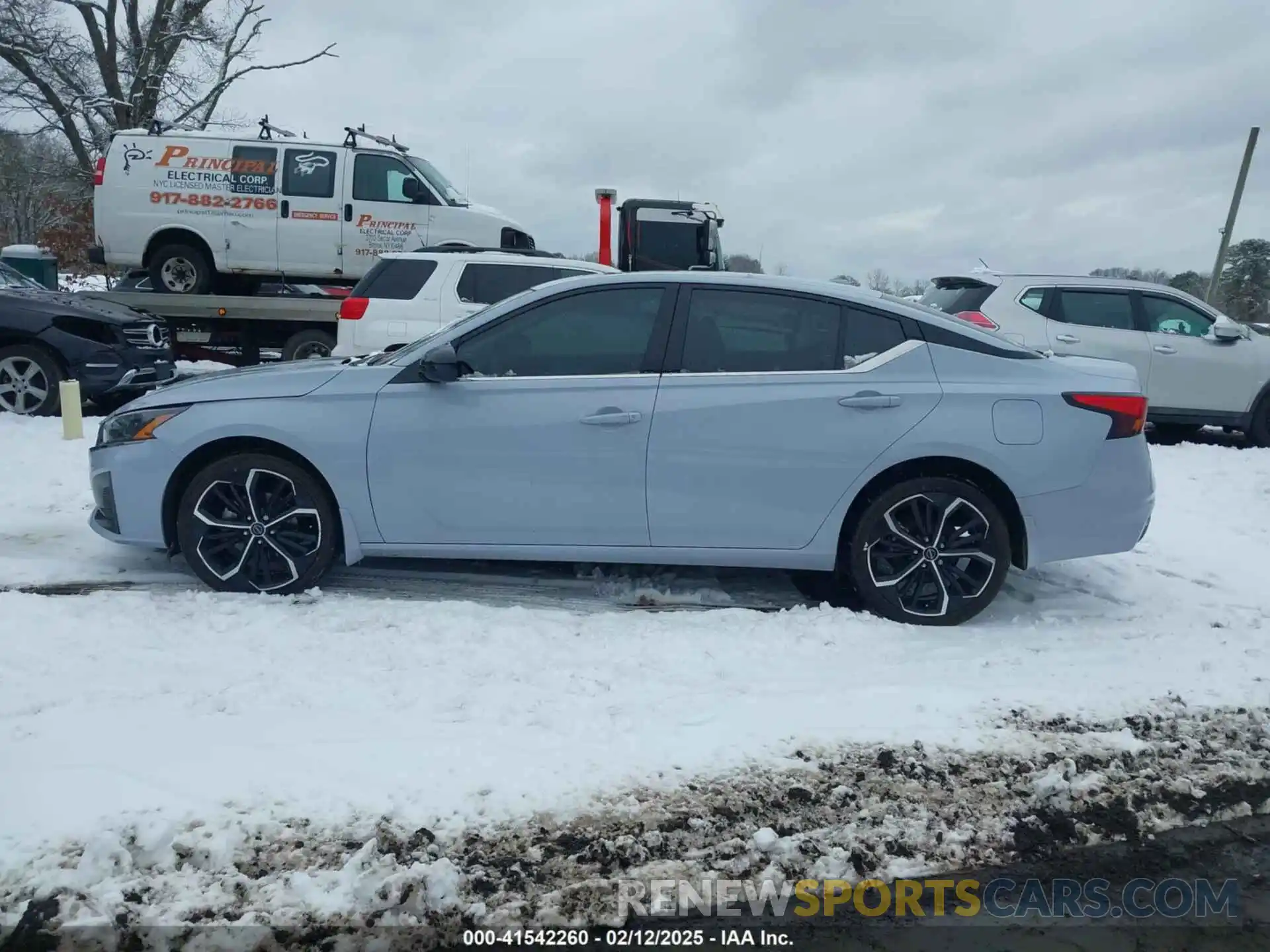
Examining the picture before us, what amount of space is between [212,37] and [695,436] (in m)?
26.0

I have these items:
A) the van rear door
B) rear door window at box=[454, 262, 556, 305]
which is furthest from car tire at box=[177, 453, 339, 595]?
the van rear door

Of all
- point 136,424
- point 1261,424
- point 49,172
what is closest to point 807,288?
point 136,424

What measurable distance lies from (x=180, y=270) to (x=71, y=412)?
182 inches

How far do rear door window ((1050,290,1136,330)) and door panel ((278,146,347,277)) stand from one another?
28.2 feet

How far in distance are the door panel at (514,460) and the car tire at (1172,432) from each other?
865 cm

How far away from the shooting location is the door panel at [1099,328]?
10609 mm

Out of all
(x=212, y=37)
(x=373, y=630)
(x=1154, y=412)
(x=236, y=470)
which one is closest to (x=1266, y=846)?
(x=373, y=630)

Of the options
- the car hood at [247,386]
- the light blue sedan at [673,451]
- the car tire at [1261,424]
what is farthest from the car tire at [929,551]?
the car tire at [1261,424]

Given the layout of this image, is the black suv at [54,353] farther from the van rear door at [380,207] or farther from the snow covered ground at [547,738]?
the snow covered ground at [547,738]

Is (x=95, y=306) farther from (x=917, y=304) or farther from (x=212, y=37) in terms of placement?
(x=212, y=37)

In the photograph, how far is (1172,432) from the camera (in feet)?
39.7

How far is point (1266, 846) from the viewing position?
125 inches

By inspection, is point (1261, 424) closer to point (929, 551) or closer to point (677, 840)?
point (929, 551)

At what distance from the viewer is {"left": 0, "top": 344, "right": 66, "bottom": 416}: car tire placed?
9461 millimetres
